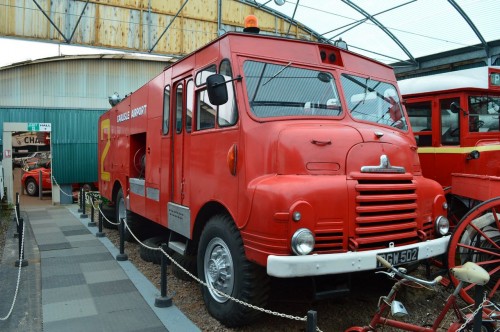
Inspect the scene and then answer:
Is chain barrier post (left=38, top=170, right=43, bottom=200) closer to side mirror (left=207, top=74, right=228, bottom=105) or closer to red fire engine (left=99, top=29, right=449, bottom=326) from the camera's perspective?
red fire engine (left=99, top=29, right=449, bottom=326)

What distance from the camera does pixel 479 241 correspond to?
4.76m

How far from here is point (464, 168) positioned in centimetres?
602

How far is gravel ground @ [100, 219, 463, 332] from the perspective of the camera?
14.2ft

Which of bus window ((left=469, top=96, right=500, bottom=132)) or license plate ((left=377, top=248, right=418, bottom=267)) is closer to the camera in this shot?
license plate ((left=377, top=248, right=418, bottom=267))

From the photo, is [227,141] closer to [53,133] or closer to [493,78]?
[493,78]

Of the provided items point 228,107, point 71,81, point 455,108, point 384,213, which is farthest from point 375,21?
point 71,81

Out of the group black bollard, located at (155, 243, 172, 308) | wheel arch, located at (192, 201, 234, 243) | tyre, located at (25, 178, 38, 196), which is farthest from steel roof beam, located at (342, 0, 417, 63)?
tyre, located at (25, 178, 38, 196)

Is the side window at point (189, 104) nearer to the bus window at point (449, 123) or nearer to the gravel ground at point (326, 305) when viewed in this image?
the gravel ground at point (326, 305)

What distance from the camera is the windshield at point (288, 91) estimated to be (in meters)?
4.15

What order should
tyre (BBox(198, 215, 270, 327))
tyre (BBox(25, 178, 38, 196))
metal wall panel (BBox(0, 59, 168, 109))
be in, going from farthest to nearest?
metal wall panel (BBox(0, 59, 168, 109)), tyre (BBox(25, 178, 38, 196)), tyre (BBox(198, 215, 270, 327))

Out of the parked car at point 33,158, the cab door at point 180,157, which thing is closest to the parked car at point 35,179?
the parked car at point 33,158

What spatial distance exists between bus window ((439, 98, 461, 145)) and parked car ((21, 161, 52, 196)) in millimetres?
14160

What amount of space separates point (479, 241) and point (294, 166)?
253cm

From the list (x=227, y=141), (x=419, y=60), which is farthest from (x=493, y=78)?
(x=419, y=60)
